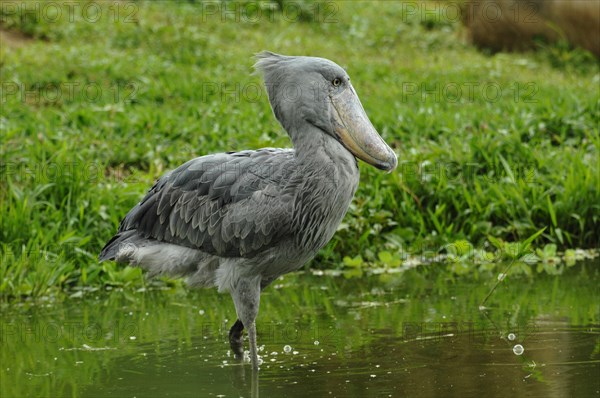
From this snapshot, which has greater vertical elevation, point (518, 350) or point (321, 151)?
point (321, 151)

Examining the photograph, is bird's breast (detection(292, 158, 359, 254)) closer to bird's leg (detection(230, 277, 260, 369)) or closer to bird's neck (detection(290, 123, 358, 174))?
bird's neck (detection(290, 123, 358, 174))

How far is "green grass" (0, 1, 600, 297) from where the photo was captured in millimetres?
7480

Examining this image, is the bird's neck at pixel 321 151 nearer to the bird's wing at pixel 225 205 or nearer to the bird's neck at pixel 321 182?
the bird's neck at pixel 321 182

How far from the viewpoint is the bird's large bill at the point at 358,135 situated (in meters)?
4.80

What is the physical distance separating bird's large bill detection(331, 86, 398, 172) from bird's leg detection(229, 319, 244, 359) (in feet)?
3.96

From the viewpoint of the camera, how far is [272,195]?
5000 mm

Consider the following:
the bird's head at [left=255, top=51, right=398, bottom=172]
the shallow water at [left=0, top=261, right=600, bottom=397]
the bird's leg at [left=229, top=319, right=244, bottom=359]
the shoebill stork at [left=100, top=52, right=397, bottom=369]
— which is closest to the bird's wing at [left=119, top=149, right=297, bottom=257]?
the shoebill stork at [left=100, top=52, right=397, bottom=369]

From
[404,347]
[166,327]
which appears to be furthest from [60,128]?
[404,347]

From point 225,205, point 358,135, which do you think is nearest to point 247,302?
point 225,205

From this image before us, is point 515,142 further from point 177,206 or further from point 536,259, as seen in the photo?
point 177,206

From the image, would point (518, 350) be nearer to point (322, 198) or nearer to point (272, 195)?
point (322, 198)

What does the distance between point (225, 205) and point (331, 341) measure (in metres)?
1.00

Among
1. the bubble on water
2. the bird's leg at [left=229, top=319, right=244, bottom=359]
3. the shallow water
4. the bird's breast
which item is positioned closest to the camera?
the shallow water

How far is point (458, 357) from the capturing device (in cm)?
506
